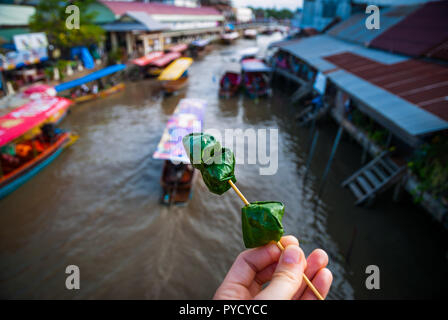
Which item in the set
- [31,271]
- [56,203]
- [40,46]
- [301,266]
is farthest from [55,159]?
[301,266]

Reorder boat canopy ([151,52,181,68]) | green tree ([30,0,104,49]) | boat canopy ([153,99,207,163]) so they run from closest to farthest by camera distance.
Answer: boat canopy ([153,99,207,163])
green tree ([30,0,104,49])
boat canopy ([151,52,181,68])

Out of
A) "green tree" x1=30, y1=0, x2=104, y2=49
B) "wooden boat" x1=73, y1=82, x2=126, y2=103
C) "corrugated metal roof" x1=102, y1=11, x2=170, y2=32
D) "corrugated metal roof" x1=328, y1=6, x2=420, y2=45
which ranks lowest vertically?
"wooden boat" x1=73, y1=82, x2=126, y2=103

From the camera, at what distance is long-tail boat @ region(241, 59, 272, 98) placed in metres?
22.2

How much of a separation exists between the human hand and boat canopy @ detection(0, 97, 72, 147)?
36.2 ft

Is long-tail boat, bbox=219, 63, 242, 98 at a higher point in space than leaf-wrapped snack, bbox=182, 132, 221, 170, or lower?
higher

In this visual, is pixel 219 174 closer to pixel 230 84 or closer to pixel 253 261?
pixel 253 261

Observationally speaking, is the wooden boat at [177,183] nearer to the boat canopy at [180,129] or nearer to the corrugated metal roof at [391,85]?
the boat canopy at [180,129]

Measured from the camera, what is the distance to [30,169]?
449 inches

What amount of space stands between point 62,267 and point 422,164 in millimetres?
12111

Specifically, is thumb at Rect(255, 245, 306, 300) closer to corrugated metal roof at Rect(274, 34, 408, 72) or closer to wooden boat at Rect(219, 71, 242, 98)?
corrugated metal roof at Rect(274, 34, 408, 72)

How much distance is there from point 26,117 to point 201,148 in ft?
40.7

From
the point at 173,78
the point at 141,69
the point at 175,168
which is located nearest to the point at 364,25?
the point at 173,78

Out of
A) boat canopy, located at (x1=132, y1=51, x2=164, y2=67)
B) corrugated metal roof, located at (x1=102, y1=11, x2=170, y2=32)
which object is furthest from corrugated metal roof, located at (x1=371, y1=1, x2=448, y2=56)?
corrugated metal roof, located at (x1=102, y1=11, x2=170, y2=32)

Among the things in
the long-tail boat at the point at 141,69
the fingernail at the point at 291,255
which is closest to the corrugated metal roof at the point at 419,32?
the fingernail at the point at 291,255
